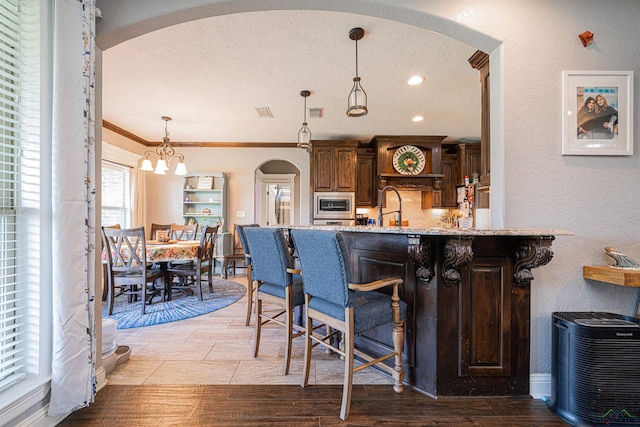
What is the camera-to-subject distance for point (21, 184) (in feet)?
4.70

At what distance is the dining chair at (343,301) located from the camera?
1.48m

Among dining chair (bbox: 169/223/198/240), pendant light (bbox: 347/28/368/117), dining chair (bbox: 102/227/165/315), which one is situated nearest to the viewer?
pendant light (bbox: 347/28/368/117)

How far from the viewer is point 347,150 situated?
15.9ft

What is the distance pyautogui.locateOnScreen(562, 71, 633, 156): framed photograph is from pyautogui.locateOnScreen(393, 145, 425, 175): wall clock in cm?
317

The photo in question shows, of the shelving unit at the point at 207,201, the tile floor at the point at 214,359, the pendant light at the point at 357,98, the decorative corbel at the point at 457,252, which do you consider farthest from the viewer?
the shelving unit at the point at 207,201

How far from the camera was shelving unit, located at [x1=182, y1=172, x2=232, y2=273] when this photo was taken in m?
5.19

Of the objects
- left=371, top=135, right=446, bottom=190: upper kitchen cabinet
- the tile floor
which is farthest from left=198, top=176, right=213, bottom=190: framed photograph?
left=371, top=135, right=446, bottom=190: upper kitchen cabinet

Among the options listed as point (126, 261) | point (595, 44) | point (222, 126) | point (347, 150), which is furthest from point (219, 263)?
point (595, 44)

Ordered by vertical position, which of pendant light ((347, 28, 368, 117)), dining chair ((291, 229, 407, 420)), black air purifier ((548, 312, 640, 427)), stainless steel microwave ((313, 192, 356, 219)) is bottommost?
black air purifier ((548, 312, 640, 427))

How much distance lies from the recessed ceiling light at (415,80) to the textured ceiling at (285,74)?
0.06 metres

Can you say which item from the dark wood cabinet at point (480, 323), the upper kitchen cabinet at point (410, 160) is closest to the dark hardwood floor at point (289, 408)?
the dark wood cabinet at point (480, 323)

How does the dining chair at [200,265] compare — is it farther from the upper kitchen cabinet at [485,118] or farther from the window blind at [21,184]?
the upper kitchen cabinet at [485,118]

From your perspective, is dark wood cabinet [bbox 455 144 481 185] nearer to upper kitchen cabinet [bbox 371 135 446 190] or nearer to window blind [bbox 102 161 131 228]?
upper kitchen cabinet [bbox 371 135 446 190]

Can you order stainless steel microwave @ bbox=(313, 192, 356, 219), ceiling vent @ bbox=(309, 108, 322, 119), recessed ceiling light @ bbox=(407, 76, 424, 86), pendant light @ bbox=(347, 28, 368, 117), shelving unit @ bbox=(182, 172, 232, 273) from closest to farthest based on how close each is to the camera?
pendant light @ bbox=(347, 28, 368, 117) < recessed ceiling light @ bbox=(407, 76, 424, 86) < ceiling vent @ bbox=(309, 108, 322, 119) < stainless steel microwave @ bbox=(313, 192, 356, 219) < shelving unit @ bbox=(182, 172, 232, 273)
